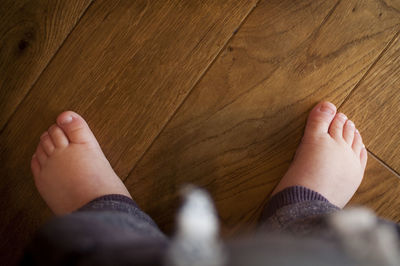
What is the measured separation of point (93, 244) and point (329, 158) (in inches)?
19.1

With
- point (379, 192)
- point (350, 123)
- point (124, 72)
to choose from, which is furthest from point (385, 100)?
point (124, 72)

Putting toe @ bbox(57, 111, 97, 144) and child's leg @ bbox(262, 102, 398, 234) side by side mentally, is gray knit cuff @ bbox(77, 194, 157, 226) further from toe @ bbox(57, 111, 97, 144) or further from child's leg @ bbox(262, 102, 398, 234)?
child's leg @ bbox(262, 102, 398, 234)

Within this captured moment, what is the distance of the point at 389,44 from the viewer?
68cm

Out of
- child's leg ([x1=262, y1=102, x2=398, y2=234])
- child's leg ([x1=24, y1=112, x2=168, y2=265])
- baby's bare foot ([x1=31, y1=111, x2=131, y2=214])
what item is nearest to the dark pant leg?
child's leg ([x1=24, y1=112, x2=168, y2=265])

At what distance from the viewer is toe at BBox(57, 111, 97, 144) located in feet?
2.19

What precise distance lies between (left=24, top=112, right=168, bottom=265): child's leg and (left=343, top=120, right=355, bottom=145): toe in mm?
406

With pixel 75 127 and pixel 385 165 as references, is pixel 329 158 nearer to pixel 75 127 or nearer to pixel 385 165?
pixel 385 165

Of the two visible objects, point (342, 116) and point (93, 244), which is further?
point (342, 116)

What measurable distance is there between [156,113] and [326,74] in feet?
1.11

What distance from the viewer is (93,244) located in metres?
0.40

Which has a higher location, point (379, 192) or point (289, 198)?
point (379, 192)

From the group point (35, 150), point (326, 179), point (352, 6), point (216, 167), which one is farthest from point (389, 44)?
point (35, 150)

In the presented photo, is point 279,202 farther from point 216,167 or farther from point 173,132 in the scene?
point 173,132

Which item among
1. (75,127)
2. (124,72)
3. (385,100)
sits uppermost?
(385,100)
